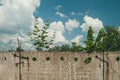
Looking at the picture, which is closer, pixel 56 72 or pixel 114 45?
pixel 56 72

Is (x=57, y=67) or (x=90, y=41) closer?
(x=57, y=67)

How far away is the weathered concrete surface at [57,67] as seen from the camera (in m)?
20.4

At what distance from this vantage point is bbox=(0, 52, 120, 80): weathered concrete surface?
2039 centimetres

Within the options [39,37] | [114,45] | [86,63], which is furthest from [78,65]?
[114,45]

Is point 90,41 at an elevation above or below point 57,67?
above

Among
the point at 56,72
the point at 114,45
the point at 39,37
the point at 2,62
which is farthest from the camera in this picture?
the point at 114,45

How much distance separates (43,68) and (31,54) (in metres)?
1.48

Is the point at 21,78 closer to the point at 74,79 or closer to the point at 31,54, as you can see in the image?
the point at 31,54

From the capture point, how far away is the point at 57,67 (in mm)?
21500

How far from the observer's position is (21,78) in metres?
22.5

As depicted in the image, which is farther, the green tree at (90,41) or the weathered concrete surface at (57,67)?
the green tree at (90,41)

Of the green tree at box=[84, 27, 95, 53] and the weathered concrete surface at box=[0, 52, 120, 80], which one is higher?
the green tree at box=[84, 27, 95, 53]

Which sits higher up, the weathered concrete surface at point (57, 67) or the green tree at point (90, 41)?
the green tree at point (90, 41)

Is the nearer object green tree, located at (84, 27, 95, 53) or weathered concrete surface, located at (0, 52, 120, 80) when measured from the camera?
Answer: weathered concrete surface, located at (0, 52, 120, 80)
